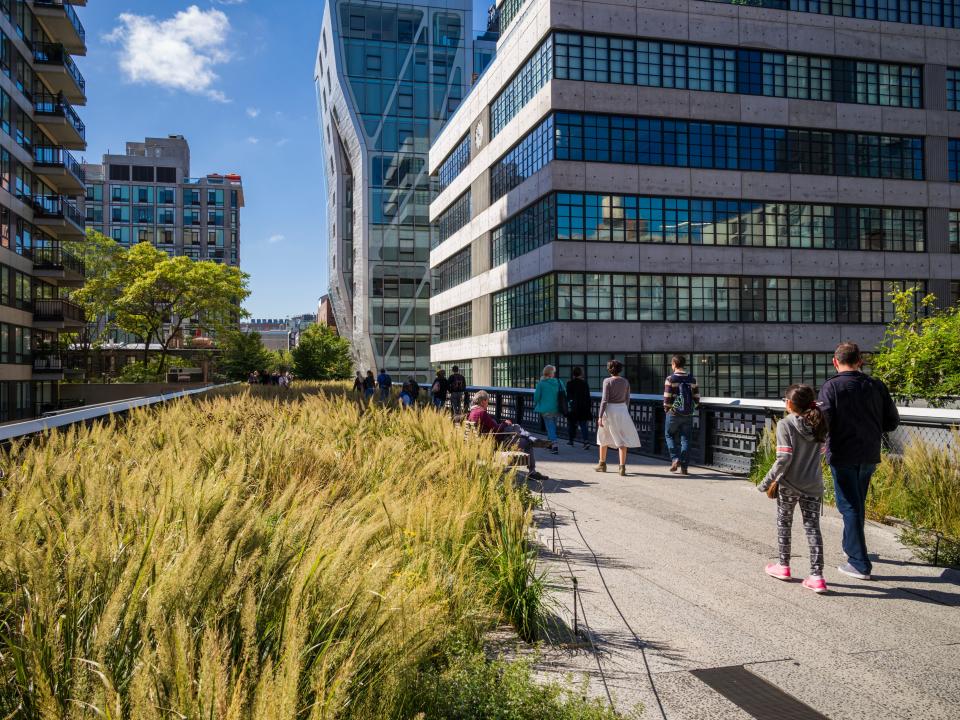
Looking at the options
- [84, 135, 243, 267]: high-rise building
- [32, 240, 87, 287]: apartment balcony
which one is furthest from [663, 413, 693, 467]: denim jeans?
[84, 135, 243, 267]: high-rise building

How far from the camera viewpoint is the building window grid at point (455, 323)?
5059cm

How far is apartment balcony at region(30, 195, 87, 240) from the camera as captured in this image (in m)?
45.1

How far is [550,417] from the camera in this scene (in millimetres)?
18000

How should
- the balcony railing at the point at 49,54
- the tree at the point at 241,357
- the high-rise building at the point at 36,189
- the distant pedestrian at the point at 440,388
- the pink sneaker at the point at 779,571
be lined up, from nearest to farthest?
1. the pink sneaker at the point at 779,571
2. the distant pedestrian at the point at 440,388
3. the high-rise building at the point at 36,189
4. the balcony railing at the point at 49,54
5. the tree at the point at 241,357

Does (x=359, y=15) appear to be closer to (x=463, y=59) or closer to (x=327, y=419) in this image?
(x=463, y=59)

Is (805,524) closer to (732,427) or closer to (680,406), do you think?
(680,406)

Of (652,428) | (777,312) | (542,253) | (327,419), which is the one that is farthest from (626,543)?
(777,312)

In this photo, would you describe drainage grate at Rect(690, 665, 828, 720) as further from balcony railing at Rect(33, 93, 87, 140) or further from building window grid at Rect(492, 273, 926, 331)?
balcony railing at Rect(33, 93, 87, 140)

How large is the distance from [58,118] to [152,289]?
16.4 m

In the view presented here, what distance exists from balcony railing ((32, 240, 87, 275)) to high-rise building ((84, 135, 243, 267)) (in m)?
77.4

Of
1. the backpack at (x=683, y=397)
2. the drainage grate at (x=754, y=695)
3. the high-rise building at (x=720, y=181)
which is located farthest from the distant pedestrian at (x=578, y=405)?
the high-rise building at (x=720, y=181)

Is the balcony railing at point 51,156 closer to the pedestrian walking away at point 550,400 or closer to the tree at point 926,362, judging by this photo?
the pedestrian walking away at point 550,400

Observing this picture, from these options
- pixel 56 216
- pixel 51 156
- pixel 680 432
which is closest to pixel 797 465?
pixel 680 432

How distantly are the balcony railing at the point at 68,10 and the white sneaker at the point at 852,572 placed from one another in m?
53.0
